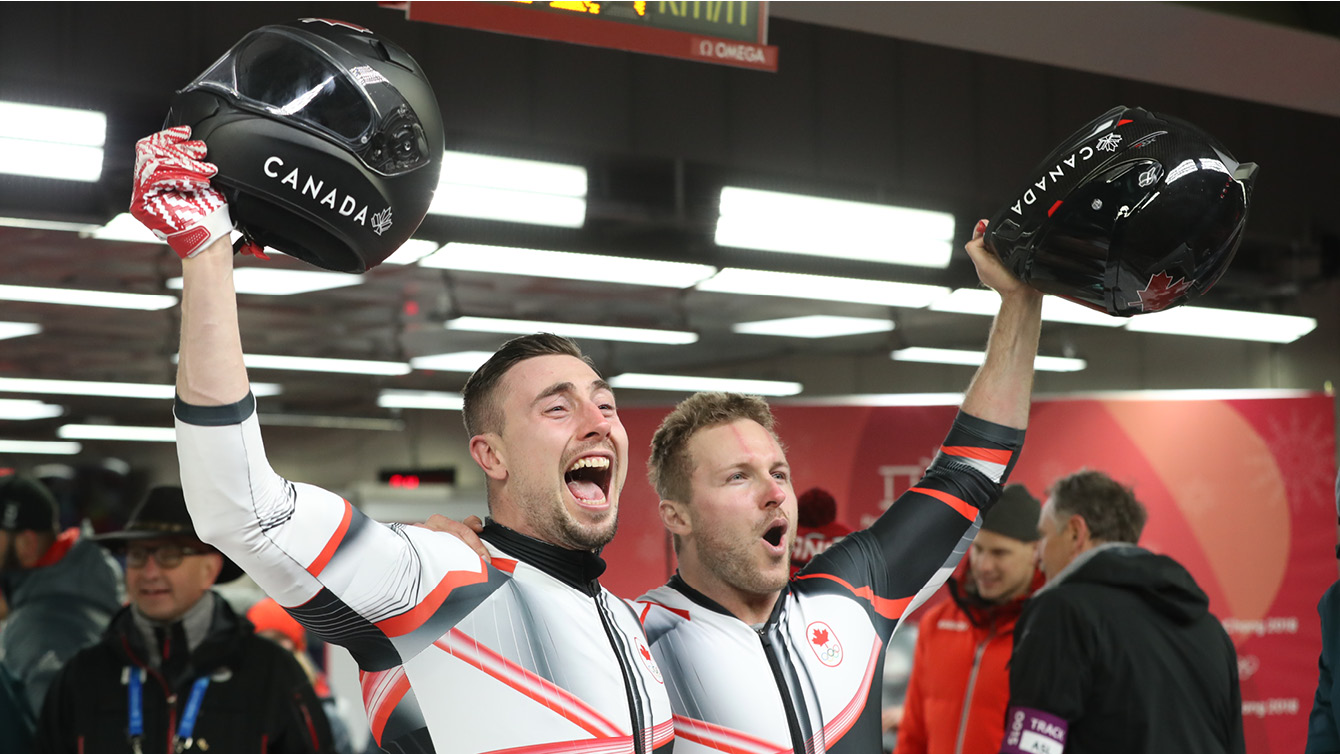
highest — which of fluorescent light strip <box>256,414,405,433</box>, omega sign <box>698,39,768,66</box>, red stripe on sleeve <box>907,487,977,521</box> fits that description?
omega sign <box>698,39,768,66</box>

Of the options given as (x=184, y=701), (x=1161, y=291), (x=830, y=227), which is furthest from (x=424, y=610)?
(x=830, y=227)

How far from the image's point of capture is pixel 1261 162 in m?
6.07

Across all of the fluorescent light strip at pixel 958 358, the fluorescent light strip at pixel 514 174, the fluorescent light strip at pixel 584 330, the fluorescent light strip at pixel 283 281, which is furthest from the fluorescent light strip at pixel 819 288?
the fluorescent light strip at pixel 283 281

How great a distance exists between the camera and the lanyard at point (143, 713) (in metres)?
3.08

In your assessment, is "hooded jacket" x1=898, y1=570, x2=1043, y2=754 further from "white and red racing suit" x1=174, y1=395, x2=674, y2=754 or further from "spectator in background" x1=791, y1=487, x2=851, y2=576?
"white and red racing suit" x1=174, y1=395, x2=674, y2=754

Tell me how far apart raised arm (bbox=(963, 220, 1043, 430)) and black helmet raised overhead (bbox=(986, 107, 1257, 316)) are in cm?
11

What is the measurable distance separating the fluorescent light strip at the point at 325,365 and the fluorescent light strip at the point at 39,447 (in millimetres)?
4277

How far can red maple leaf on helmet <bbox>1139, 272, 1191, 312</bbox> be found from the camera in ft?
6.68

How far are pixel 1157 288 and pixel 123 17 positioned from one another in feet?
11.3

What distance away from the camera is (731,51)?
3162mm

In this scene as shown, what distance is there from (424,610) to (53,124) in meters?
3.09

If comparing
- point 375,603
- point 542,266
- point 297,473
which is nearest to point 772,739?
point 375,603

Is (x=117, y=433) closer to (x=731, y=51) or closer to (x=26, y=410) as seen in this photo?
(x=26, y=410)

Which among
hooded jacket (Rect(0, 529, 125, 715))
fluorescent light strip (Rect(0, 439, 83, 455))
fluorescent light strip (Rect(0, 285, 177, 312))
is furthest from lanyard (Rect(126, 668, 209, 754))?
fluorescent light strip (Rect(0, 439, 83, 455))
